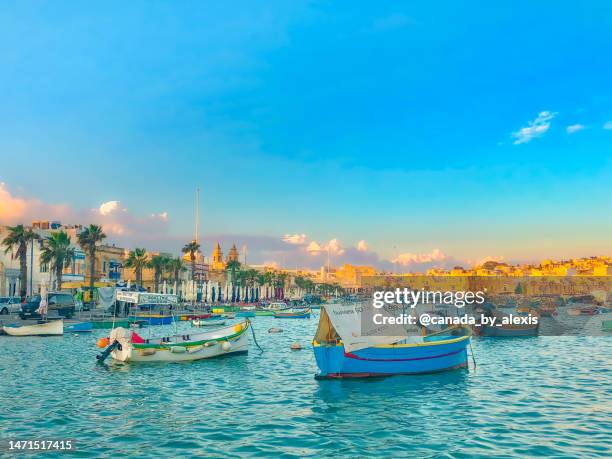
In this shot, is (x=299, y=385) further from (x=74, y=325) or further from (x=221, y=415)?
(x=74, y=325)

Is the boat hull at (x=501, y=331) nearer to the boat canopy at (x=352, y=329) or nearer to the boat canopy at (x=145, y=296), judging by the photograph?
the boat canopy at (x=352, y=329)

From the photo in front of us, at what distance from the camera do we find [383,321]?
98.9 feet

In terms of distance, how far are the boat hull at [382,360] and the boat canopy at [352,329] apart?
40 centimetres

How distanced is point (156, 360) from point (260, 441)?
20.3 meters

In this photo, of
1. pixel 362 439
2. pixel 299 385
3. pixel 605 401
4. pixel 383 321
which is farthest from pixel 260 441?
pixel 605 401

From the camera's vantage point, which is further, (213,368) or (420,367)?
(213,368)

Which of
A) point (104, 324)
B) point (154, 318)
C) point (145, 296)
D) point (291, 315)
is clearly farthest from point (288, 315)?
point (145, 296)

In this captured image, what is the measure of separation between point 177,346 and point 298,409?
16434 mm

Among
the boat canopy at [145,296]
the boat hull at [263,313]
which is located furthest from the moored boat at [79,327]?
the boat hull at [263,313]

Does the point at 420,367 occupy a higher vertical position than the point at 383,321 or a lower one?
lower

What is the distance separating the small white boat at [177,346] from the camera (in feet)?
115

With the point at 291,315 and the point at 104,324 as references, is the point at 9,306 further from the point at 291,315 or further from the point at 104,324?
the point at 291,315

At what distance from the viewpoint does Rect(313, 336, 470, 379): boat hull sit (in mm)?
28344

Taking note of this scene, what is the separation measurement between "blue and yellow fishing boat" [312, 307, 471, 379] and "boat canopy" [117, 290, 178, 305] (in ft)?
57.1
